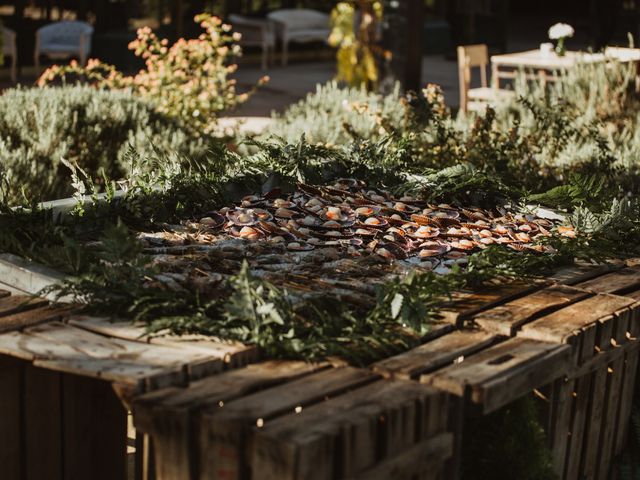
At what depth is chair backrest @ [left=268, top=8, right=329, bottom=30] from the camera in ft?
62.4

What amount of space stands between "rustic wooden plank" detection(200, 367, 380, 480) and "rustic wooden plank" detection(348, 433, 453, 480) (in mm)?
254

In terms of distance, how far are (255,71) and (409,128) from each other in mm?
11063

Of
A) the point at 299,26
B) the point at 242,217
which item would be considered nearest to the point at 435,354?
the point at 242,217

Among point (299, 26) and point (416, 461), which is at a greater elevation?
point (299, 26)

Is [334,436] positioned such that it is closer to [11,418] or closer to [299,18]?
[11,418]

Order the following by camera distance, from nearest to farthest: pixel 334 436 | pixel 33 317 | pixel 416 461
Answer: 1. pixel 334 436
2. pixel 416 461
3. pixel 33 317

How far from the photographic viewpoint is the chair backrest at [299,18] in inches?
749

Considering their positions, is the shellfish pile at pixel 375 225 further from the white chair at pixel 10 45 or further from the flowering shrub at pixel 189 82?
the white chair at pixel 10 45

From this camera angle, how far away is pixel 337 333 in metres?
3.52

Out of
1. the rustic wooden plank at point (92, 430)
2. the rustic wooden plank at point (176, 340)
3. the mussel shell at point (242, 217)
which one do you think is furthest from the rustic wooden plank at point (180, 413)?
the mussel shell at point (242, 217)

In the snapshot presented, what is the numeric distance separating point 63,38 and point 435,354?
13461 mm

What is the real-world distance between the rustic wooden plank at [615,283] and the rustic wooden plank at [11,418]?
7.03 ft

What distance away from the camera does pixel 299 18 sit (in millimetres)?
19391

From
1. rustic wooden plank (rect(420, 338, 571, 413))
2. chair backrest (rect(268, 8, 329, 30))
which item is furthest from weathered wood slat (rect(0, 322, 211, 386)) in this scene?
chair backrest (rect(268, 8, 329, 30))
